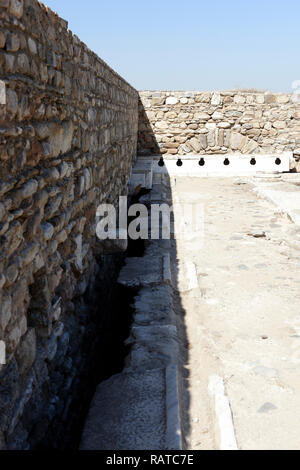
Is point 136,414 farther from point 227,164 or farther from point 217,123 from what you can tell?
point 217,123

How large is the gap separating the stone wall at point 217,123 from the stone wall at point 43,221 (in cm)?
1012

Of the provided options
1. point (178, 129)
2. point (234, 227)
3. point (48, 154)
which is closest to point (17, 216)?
point (48, 154)

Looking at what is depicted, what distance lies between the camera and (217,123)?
45.5ft

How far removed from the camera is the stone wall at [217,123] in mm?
13750

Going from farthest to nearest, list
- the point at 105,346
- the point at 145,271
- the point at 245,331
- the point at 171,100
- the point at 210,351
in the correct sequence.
→ 1. the point at 171,100
2. the point at 145,271
3. the point at 105,346
4. the point at 245,331
5. the point at 210,351

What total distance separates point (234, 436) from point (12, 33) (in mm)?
2356

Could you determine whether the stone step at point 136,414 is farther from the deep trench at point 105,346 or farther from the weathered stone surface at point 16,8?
the weathered stone surface at point 16,8

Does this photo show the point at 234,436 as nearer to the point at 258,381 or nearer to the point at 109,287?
the point at 258,381

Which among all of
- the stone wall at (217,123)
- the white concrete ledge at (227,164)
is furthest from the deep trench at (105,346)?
the stone wall at (217,123)

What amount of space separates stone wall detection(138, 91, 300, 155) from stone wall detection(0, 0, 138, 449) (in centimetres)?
1012

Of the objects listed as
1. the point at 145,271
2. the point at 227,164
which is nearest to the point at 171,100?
the point at 227,164

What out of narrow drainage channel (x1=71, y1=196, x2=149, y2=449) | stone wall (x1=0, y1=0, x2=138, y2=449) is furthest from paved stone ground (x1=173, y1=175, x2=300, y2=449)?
stone wall (x1=0, y1=0, x2=138, y2=449)

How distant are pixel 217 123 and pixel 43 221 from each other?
12051 millimetres
